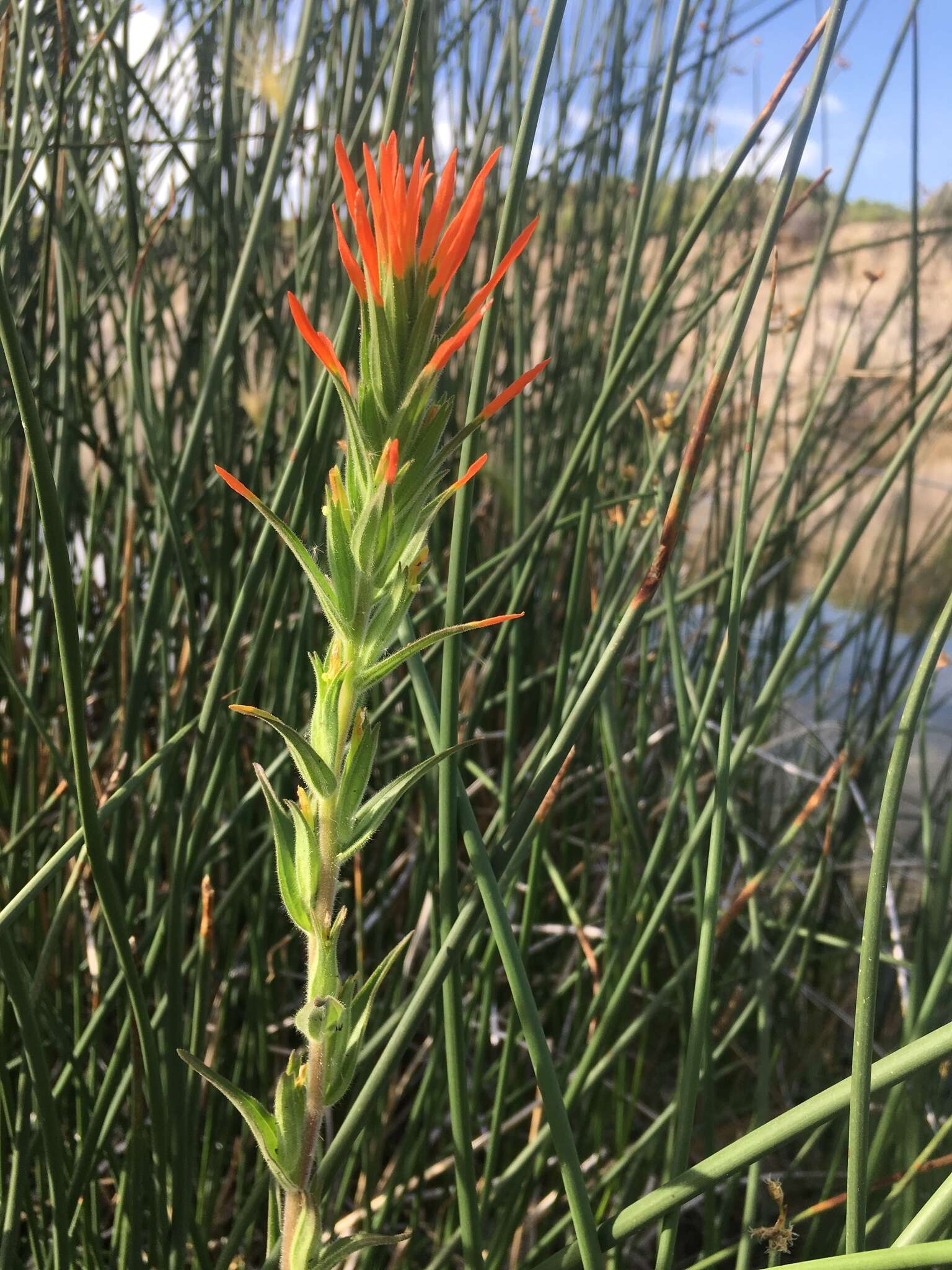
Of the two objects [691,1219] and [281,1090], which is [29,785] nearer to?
[281,1090]

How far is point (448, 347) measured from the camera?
0.21m

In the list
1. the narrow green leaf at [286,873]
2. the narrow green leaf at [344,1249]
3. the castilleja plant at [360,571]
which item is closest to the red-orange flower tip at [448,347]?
the castilleja plant at [360,571]

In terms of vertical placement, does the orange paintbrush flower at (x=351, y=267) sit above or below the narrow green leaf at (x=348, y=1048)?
above

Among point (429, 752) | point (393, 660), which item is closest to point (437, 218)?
point (393, 660)

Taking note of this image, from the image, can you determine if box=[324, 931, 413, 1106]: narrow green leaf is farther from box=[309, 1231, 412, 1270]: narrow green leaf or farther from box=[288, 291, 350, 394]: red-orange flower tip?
box=[288, 291, 350, 394]: red-orange flower tip

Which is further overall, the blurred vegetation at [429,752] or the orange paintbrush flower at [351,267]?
the blurred vegetation at [429,752]

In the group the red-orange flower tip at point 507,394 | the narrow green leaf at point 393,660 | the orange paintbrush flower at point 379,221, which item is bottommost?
the narrow green leaf at point 393,660

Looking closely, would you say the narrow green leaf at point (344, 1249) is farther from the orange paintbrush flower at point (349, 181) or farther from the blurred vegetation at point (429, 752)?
the orange paintbrush flower at point (349, 181)

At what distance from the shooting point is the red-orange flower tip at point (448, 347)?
208 millimetres

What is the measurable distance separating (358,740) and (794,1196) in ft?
3.03

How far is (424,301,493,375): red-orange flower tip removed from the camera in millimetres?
208

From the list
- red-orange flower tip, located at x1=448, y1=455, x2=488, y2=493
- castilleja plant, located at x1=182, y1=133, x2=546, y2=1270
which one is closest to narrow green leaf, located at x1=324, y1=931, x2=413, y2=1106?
castilleja plant, located at x1=182, y1=133, x2=546, y2=1270

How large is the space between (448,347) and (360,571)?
59mm

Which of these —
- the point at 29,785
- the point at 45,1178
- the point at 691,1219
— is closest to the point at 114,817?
the point at 29,785
